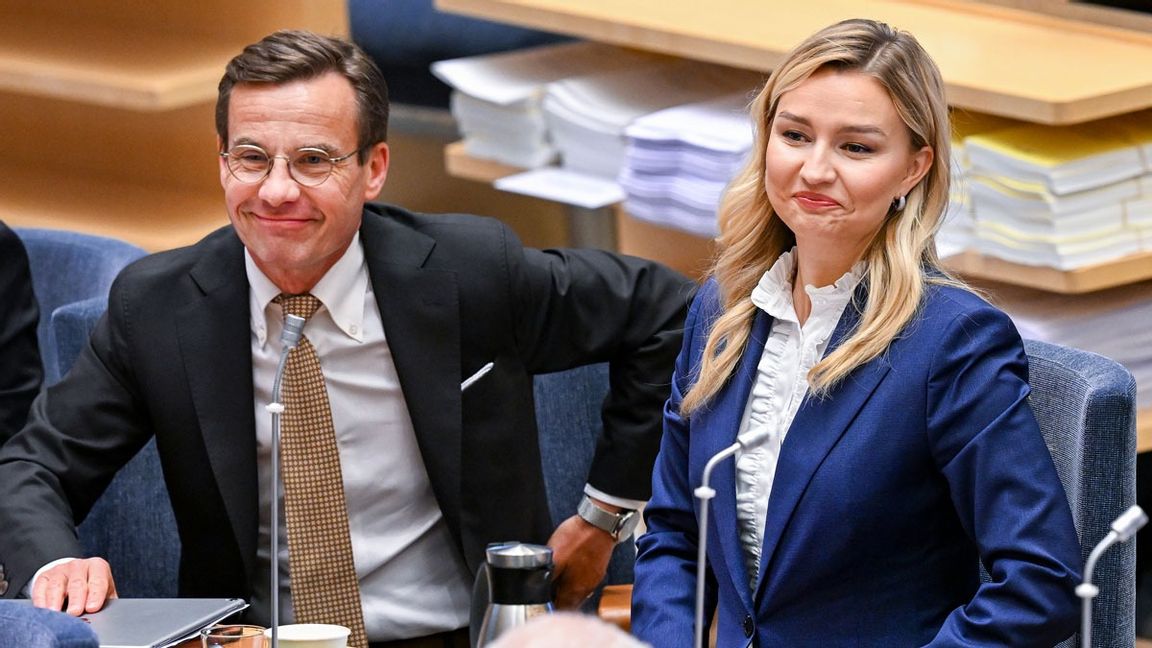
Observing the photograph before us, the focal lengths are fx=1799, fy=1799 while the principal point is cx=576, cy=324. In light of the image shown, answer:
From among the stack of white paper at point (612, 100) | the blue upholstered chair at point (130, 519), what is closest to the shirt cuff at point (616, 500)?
the blue upholstered chair at point (130, 519)

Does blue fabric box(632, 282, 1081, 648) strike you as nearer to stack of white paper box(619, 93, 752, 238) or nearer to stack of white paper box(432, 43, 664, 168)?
stack of white paper box(619, 93, 752, 238)

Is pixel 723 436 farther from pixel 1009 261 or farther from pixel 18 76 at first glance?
pixel 18 76

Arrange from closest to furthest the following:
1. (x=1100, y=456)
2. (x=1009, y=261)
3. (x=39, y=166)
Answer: (x=1100, y=456)
(x=1009, y=261)
(x=39, y=166)

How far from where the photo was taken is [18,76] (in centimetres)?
387

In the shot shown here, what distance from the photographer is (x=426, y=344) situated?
2.37 m

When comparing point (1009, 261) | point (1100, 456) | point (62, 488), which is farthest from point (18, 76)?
point (1100, 456)

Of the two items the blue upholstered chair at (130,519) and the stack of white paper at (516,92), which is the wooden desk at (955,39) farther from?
the blue upholstered chair at (130,519)

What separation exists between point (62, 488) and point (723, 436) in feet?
2.91

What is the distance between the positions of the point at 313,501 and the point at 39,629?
0.60m

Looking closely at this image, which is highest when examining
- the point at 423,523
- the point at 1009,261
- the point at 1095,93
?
the point at 1095,93

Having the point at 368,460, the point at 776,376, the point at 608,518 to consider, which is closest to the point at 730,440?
the point at 776,376

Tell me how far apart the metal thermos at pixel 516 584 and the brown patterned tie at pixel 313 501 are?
512 mm

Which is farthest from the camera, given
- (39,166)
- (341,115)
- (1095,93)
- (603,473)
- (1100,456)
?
(39,166)

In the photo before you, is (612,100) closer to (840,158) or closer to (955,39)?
(955,39)
